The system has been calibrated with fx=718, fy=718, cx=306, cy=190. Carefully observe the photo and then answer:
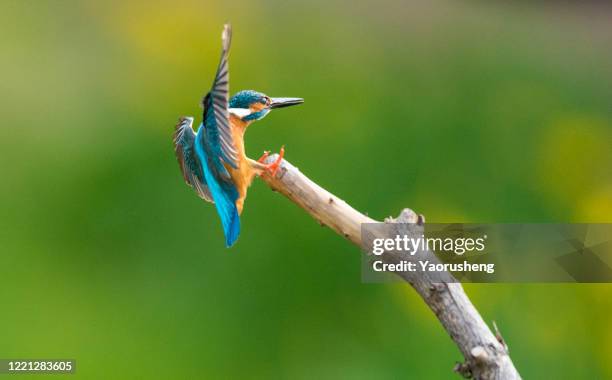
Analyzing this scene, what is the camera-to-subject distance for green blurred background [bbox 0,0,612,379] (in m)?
1.82

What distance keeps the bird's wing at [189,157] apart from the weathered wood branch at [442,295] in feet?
0.41

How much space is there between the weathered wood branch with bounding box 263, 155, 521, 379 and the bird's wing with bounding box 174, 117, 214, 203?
12 cm

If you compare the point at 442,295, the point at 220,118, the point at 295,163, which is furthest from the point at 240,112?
the point at 295,163

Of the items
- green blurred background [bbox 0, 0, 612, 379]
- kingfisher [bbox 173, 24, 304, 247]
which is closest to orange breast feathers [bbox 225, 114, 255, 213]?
kingfisher [bbox 173, 24, 304, 247]

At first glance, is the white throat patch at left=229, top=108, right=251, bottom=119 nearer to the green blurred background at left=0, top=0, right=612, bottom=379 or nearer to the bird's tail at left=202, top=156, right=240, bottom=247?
the bird's tail at left=202, top=156, right=240, bottom=247

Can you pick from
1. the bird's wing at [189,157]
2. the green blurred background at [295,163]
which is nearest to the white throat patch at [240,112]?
the bird's wing at [189,157]

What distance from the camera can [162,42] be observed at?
1851 mm

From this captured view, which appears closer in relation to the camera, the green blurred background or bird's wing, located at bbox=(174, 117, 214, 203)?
bird's wing, located at bbox=(174, 117, 214, 203)

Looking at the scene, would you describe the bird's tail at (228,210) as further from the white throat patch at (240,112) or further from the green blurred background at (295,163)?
the green blurred background at (295,163)

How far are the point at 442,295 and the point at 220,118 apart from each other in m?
0.45

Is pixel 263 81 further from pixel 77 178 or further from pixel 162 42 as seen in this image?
pixel 77 178

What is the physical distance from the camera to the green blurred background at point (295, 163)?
182 cm

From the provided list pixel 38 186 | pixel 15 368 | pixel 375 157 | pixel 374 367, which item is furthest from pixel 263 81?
pixel 15 368

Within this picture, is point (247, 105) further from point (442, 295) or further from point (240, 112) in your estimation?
point (442, 295)
